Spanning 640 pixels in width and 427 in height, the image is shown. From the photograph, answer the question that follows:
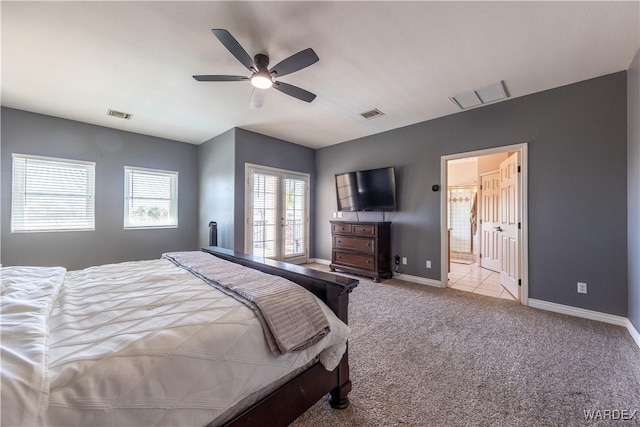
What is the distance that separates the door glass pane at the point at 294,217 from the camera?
538 cm

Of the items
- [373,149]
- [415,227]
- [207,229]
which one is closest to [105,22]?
[207,229]

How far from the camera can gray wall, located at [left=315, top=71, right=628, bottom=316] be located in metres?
2.70

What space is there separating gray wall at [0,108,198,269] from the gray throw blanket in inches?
152

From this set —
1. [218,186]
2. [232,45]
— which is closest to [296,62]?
[232,45]

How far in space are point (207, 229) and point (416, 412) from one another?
15.0 ft

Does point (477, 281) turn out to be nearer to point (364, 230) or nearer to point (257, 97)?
point (364, 230)

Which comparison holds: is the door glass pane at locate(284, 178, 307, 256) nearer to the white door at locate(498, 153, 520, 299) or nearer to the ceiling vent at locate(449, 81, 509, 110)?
the ceiling vent at locate(449, 81, 509, 110)

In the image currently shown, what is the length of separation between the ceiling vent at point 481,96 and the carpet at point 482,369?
2.61 metres

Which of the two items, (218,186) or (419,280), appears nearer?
(419,280)

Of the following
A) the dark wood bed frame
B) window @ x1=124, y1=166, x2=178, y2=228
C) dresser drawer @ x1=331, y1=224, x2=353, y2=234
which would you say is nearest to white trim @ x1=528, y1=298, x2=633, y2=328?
dresser drawer @ x1=331, y1=224, x2=353, y2=234

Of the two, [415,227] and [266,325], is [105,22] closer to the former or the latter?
[266,325]

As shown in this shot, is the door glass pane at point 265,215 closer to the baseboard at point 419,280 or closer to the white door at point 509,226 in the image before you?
the baseboard at point 419,280

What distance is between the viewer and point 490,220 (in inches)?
194

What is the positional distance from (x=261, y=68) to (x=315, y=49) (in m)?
0.53
